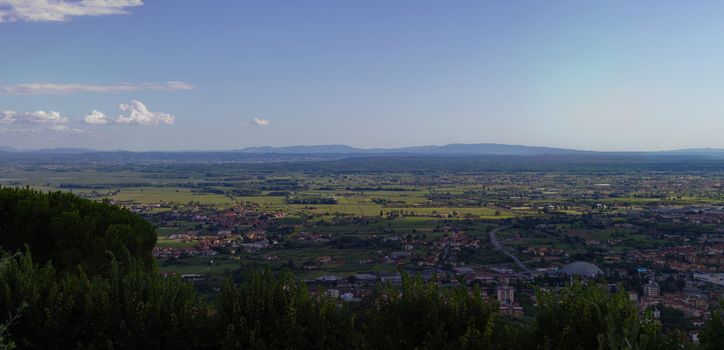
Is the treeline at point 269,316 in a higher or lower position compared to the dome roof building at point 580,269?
higher

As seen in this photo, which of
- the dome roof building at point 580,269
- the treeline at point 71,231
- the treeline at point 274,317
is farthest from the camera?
the dome roof building at point 580,269

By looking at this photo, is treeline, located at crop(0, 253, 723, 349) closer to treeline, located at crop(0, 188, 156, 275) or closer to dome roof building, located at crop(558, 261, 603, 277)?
treeline, located at crop(0, 188, 156, 275)

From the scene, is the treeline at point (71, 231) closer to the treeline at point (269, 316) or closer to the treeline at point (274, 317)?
the treeline at point (274, 317)

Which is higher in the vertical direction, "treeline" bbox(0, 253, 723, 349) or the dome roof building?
"treeline" bbox(0, 253, 723, 349)

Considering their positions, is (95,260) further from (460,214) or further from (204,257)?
(460,214)

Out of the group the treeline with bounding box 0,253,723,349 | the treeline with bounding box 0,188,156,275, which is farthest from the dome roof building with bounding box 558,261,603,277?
the treeline with bounding box 0,188,156,275

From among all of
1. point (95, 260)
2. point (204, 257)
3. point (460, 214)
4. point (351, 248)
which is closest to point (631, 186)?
point (460, 214)

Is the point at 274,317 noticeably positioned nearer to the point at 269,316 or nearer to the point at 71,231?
the point at 269,316

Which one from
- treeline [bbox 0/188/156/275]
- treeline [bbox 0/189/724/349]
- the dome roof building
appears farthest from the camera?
the dome roof building

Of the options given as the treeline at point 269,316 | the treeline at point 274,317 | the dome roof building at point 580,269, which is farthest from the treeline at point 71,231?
the dome roof building at point 580,269
